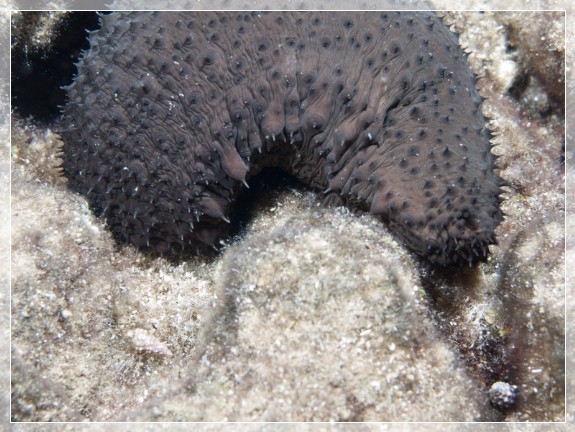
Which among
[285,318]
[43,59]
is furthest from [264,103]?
[43,59]

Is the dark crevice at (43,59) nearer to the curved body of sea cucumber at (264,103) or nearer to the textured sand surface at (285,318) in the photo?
the textured sand surface at (285,318)

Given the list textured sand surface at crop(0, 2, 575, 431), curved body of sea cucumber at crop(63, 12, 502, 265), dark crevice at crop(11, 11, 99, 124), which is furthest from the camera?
dark crevice at crop(11, 11, 99, 124)

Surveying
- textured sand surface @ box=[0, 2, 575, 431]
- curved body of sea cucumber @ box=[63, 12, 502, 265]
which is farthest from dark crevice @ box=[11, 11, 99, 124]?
curved body of sea cucumber @ box=[63, 12, 502, 265]

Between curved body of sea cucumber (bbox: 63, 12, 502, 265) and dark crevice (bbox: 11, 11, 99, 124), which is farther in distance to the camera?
dark crevice (bbox: 11, 11, 99, 124)

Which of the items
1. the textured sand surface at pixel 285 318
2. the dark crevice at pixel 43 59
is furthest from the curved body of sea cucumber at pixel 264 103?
the dark crevice at pixel 43 59

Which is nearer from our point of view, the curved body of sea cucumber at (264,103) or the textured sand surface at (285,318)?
the textured sand surface at (285,318)

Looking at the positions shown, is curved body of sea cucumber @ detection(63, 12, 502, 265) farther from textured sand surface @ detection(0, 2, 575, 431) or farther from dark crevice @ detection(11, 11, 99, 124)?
dark crevice @ detection(11, 11, 99, 124)

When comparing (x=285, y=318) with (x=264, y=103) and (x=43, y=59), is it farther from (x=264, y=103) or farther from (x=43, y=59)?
(x=43, y=59)

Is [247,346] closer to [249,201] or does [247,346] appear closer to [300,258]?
[300,258]
